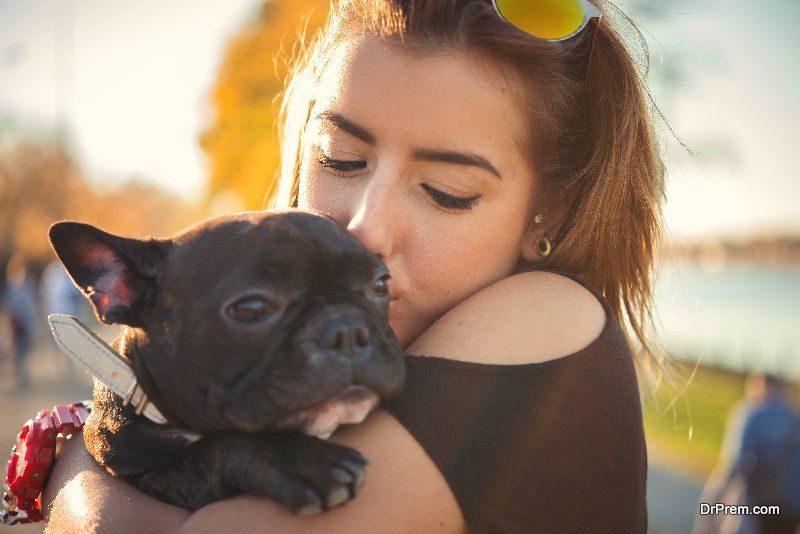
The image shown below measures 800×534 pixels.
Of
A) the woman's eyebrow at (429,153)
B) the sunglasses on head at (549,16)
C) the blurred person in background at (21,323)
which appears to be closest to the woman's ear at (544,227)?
the woman's eyebrow at (429,153)

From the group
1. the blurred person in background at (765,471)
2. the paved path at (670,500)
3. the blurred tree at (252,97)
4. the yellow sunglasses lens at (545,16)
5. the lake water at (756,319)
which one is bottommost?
the lake water at (756,319)

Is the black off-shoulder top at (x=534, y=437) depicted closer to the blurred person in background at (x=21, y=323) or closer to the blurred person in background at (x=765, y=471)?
the blurred person in background at (x=765, y=471)

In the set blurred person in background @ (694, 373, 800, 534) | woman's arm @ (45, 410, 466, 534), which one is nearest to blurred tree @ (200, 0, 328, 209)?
blurred person in background @ (694, 373, 800, 534)

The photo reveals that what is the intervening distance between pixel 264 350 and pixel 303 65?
1.83 meters

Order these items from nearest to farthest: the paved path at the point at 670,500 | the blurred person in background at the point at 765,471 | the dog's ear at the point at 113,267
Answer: the dog's ear at the point at 113,267 < the blurred person in background at the point at 765,471 < the paved path at the point at 670,500

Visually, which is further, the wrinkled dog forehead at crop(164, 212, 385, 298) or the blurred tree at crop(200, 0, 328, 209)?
the blurred tree at crop(200, 0, 328, 209)

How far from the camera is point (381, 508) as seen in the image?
186 cm

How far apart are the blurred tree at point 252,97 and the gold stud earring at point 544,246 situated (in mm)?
7386

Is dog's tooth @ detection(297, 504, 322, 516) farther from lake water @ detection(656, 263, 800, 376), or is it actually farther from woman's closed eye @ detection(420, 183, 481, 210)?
lake water @ detection(656, 263, 800, 376)

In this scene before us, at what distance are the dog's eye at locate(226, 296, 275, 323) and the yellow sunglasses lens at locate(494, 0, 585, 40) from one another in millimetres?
1268

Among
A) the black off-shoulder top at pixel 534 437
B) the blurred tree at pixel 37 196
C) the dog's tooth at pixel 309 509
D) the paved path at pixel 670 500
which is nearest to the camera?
the dog's tooth at pixel 309 509

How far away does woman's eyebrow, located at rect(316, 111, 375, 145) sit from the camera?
250 centimetres

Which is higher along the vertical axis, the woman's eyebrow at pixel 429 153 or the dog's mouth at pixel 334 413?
the woman's eyebrow at pixel 429 153

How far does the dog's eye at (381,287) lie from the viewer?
237 cm
